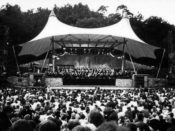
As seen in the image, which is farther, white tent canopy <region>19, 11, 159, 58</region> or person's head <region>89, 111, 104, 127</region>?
white tent canopy <region>19, 11, 159, 58</region>

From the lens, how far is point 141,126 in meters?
5.32

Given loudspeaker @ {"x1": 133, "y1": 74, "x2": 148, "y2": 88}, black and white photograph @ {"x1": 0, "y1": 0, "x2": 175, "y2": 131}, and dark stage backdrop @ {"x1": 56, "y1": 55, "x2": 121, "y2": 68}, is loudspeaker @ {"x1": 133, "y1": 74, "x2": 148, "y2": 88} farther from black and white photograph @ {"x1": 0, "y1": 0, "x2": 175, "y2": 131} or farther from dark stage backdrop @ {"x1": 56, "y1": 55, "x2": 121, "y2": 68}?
dark stage backdrop @ {"x1": 56, "y1": 55, "x2": 121, "y2": 68}

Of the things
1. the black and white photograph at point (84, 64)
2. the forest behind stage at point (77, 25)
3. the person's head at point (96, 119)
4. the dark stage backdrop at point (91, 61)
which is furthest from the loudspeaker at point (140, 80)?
the person's head at point (96, 119)

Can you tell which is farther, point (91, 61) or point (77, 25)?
point (77, 25)

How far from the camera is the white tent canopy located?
31880mm

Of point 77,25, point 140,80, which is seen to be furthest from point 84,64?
point 77,25

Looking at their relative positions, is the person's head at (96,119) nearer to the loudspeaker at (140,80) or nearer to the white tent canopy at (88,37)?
the loudspeaker at (140,80)

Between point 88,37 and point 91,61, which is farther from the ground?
point 88,37

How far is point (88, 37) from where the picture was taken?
3597 cm

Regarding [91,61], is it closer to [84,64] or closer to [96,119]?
[84,64]

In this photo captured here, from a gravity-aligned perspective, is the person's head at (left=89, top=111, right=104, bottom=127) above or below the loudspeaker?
above

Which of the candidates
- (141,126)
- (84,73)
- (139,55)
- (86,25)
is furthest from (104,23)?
(141,126)

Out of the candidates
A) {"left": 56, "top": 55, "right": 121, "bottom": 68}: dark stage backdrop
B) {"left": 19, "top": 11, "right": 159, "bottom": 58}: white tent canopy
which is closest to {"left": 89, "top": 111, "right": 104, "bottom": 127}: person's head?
{"left": 19, "top": 11, "right": 159, "bottom": 58}: white tent canopy

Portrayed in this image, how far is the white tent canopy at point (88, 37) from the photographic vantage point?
3188 cm
